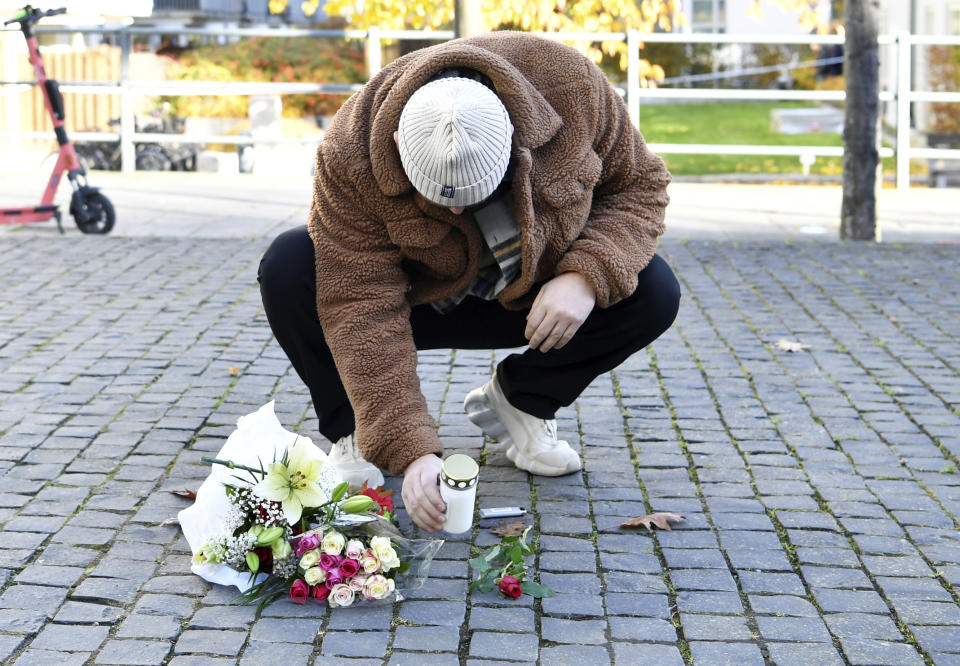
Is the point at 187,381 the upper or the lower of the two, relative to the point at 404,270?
lower

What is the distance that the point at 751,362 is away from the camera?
17.0 feet

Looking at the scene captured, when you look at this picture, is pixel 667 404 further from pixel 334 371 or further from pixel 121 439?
pixel 121 439

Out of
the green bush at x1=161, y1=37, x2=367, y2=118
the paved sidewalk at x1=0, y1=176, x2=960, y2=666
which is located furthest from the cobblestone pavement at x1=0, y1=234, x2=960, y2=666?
the green bush at x1=161, y1=37, x2=367, y2=118

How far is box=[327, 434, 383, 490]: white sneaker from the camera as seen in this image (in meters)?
3.57

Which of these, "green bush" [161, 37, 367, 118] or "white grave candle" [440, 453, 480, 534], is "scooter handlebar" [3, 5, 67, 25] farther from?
"green bush" [161, 37, 367, 118]

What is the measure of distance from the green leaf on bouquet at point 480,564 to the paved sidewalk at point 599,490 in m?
0.07

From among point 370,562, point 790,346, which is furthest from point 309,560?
point 790,346

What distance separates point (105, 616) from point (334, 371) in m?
0.98

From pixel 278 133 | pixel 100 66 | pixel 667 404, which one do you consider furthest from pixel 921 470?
pixel 100 66

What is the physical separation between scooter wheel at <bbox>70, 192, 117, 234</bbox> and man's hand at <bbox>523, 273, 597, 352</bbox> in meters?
5.85

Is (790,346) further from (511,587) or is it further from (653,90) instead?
(653,90)

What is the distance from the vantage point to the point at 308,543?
2.88 metres

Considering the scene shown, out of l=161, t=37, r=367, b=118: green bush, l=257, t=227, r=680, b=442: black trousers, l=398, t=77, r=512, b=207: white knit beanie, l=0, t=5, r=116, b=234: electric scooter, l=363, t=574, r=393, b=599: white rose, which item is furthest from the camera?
l=161, t=37, r=367, b=118: green bush

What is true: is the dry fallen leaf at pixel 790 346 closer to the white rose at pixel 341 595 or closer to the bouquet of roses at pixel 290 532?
the bouquet of roses at pixel 290 532
